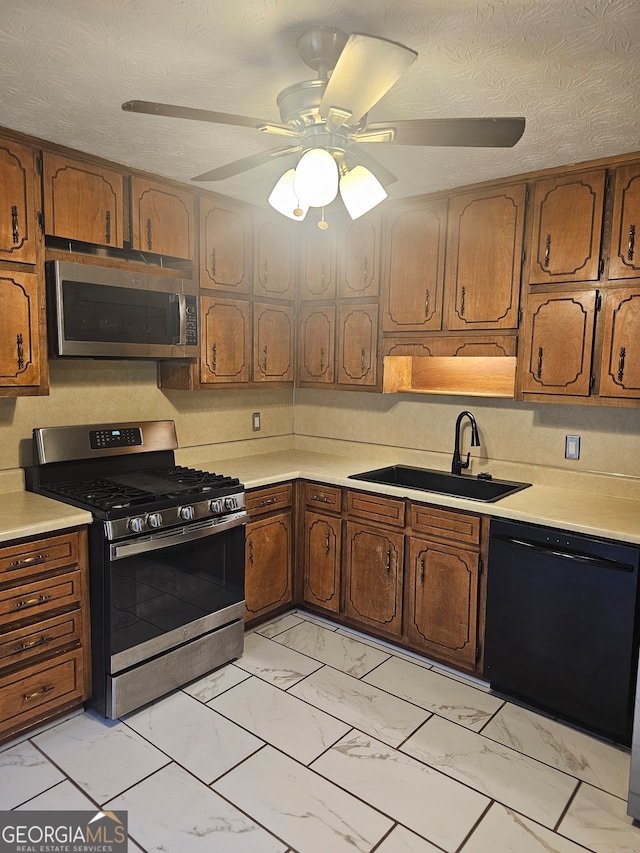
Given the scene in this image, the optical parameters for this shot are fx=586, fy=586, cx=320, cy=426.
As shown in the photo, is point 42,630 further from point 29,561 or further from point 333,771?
point 333,771

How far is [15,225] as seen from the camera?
7.96 ft

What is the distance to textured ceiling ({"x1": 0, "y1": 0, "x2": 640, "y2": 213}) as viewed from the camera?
153 cm

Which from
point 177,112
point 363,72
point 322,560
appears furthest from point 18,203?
point 322,560

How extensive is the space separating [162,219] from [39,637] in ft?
6.62

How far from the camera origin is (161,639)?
262 centimetres

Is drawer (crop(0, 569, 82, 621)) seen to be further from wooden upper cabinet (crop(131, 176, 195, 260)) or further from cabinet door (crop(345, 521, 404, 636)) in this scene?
wooden upper cabinet (crop(131, 176, 195, 260))

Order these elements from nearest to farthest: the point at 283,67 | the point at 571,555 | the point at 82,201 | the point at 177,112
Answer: the point at 177,112 < the point at 283,67 < the point at 571,555 < the point at 82,201

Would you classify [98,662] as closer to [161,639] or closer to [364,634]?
[161,639]

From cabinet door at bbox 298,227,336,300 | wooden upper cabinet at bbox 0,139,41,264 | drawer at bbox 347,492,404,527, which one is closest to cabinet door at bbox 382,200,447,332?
cabinet door at bbox 298,227,336,300

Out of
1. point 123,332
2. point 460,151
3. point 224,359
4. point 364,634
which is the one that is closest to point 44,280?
point 123,332

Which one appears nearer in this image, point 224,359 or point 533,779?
point 533,779

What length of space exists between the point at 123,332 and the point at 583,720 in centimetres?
268

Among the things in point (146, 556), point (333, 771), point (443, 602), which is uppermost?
point (146, 556)

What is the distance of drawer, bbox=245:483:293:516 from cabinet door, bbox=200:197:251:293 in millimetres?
1160
